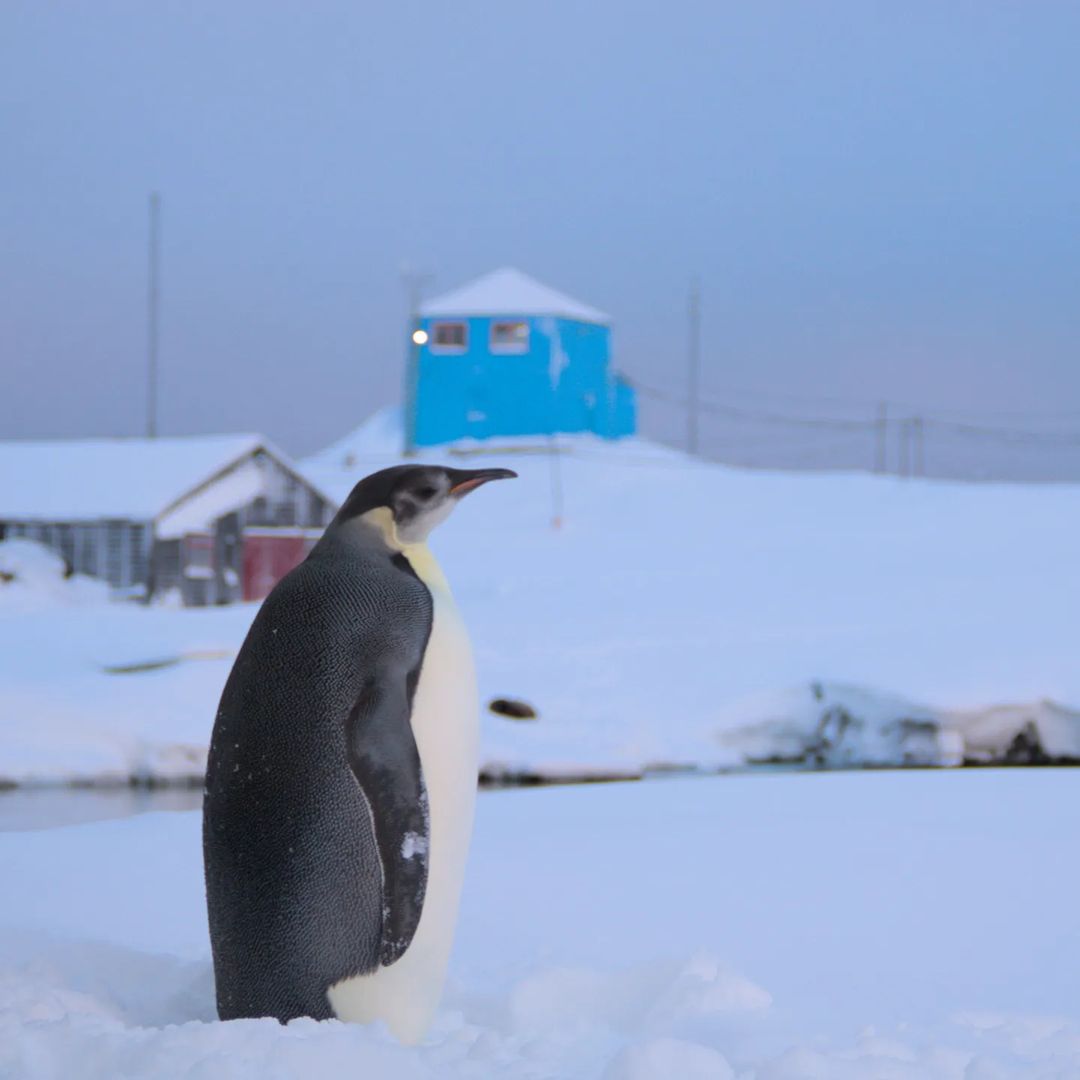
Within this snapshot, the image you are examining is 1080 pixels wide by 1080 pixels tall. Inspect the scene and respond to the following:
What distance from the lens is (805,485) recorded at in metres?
28.2

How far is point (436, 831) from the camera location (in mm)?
2861

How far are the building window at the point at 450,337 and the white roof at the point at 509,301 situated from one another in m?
0.34

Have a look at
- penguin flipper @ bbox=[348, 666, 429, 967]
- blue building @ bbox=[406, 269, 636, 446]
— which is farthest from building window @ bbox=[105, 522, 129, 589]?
penguin flipper @ bbox=[348, 666, 429, 967]

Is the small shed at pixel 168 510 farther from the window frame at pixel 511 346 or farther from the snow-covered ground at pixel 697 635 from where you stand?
the window frame at pixel 511 346

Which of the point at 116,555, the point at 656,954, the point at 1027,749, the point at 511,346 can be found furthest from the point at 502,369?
the point at 656,954

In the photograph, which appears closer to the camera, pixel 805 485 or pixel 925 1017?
pixel 925 1017

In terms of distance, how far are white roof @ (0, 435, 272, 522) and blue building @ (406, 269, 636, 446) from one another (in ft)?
32.8

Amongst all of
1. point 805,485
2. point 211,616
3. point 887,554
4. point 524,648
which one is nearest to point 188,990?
point 524,648

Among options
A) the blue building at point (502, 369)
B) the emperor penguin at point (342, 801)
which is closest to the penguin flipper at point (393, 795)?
the emperor penguin at point (342, 801)

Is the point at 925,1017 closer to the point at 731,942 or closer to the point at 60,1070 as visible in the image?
the point at 731,942

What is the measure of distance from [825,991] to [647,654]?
12726mm

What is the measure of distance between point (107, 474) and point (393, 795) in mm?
18184

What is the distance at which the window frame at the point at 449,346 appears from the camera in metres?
30.2

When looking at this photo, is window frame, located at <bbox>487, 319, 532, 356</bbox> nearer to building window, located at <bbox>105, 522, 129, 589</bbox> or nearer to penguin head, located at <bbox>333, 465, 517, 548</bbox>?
building window, located at <bbox>105, 522, 129, 589</bbox>
